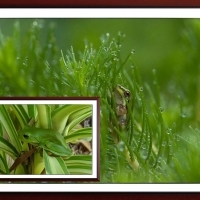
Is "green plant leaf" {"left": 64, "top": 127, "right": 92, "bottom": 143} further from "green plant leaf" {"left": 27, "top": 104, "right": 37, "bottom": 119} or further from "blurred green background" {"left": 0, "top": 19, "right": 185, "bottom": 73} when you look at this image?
"blurred green background" {"left": 0, "top": 19, "right": 185, "bottom": 73}

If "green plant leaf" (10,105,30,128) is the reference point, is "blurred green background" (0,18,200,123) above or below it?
above

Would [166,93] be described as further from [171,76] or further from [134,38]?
[134,38]

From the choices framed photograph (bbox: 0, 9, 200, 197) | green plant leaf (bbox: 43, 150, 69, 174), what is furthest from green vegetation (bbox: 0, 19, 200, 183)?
green plant leaf (bbox: 43, 150, 69, 174)

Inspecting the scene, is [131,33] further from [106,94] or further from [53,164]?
[53,164]
